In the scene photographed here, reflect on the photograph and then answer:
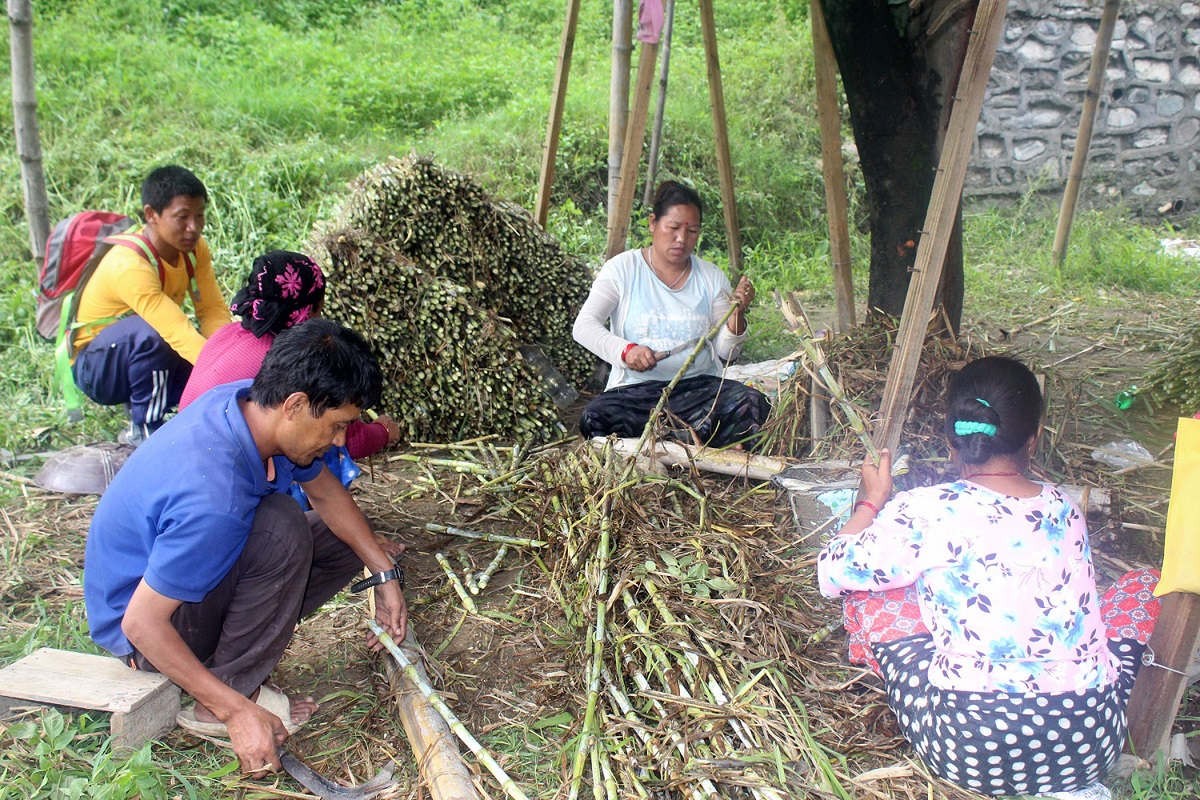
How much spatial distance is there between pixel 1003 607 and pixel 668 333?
7.06 ft

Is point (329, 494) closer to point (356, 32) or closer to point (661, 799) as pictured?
point (661, 799)

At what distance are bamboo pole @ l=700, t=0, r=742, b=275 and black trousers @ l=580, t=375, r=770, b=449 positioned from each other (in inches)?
62.2

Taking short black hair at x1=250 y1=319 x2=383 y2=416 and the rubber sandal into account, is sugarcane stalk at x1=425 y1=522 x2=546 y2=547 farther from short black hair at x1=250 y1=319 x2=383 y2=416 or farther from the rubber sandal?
short black hair at x1=250 y1=319 x2=383 y2=416

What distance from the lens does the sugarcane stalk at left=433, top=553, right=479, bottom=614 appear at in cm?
296

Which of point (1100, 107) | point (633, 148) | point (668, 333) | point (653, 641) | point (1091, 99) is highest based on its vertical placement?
point (1100, 107)

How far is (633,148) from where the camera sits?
406cm

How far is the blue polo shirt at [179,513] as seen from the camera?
2.01 m

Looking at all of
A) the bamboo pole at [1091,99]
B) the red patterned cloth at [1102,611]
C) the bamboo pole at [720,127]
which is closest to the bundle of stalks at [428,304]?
the bamboo pole at [720,127]

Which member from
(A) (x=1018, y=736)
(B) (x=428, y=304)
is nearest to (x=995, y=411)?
(A) (x=1018, y=736)

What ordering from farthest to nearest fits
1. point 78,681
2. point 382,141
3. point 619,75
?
point 382,141 < point 619,75 < point 78,681

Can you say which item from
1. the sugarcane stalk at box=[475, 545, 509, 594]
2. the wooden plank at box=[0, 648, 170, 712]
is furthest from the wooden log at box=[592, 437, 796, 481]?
the wooden plank at box=[0, 648, 170, 712]

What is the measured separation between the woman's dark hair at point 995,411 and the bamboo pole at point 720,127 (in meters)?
2.89

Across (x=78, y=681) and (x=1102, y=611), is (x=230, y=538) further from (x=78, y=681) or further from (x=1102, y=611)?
(x=1102, y=611)

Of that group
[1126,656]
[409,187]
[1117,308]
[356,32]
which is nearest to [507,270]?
[409,187]
